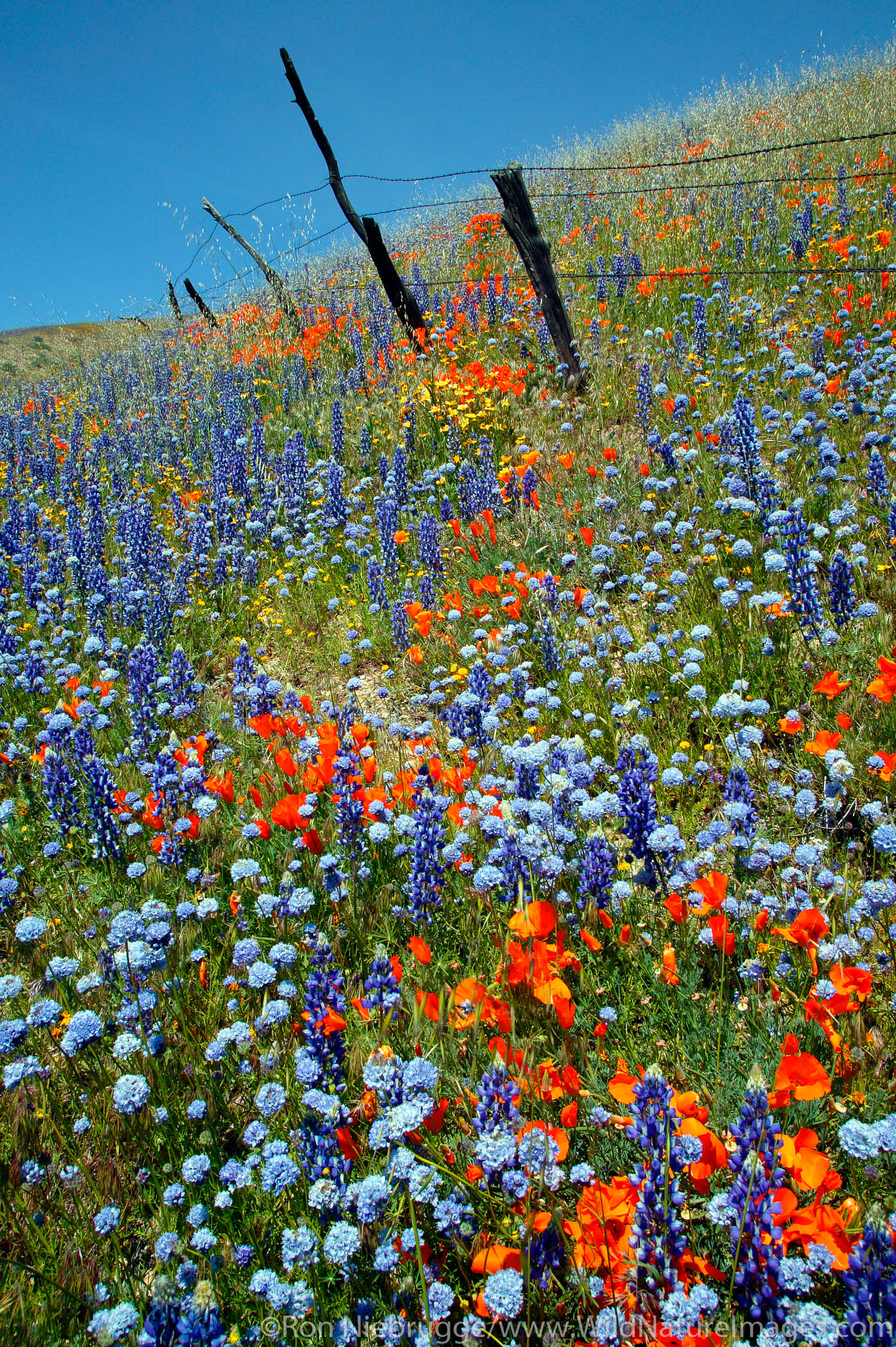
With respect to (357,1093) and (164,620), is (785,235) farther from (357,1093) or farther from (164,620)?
(357,1093)

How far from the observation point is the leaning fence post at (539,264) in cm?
672

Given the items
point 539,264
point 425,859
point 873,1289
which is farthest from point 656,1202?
point 539,264

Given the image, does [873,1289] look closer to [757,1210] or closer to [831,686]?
[757,1210]

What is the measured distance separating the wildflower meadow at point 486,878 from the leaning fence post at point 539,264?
14.3 inches

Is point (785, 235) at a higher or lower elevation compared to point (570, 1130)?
higher

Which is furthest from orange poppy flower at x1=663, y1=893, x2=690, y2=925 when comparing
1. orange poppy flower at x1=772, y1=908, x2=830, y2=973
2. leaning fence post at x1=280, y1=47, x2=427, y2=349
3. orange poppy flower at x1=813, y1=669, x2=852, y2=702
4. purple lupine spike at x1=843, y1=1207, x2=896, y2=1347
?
leaning fence post at x1=280, y1=47, x2=427, y2=349

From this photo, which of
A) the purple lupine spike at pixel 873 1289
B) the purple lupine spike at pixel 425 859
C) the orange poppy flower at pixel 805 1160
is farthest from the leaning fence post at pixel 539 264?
the purple lupine spike at pixel 873 1289

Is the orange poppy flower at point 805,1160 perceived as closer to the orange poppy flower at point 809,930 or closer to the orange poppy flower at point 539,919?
the orange poppy flower at point 809,930

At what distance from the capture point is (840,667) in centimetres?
301

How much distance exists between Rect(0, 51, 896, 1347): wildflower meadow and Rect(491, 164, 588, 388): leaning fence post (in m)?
0.36

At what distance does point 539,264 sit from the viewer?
6750 mm

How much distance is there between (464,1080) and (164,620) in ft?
12.8

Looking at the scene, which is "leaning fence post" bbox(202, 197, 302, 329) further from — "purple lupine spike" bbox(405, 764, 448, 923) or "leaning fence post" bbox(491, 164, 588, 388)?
"purple lupine spike" bbox(405, 764, 448, 923)

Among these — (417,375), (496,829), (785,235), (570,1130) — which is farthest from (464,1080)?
(785,235)
